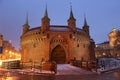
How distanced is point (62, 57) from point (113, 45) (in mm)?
46103

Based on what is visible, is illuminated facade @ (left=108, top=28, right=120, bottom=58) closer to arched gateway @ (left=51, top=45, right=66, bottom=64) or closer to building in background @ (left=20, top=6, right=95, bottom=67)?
building in background @ (left=20, top=6, right=95, bottom=67)

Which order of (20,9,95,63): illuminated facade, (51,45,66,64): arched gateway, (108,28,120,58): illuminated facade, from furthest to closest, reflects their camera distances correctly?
(108,28,120,58): illuminated facade, (51,45,66,64): arched gateway, (20,9,95,63): illuminated facade

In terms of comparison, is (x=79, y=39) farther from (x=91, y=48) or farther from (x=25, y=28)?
(x=25, y=28)

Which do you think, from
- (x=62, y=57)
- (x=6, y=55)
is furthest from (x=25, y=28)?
(x=6, y=55)

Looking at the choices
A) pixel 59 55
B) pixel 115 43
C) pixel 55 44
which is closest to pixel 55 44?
pixel 55 44

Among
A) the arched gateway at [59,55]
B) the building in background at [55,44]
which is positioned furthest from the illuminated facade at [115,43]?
the arched gateway at [59,55]

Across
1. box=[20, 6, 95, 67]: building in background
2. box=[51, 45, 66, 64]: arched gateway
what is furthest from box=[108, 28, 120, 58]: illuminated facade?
box=[51, 45, 66, 64]: arched gateway

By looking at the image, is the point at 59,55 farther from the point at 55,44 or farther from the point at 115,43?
the point at 115,43

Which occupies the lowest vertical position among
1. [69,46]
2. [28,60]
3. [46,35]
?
[28,60]

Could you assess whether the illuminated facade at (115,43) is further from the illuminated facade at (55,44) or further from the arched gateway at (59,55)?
the arched gateway at (59,55)

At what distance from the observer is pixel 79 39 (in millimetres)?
44562

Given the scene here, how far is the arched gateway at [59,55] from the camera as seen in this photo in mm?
42562

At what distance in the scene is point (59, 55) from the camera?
141ft

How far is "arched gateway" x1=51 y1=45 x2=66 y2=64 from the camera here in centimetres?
4256
